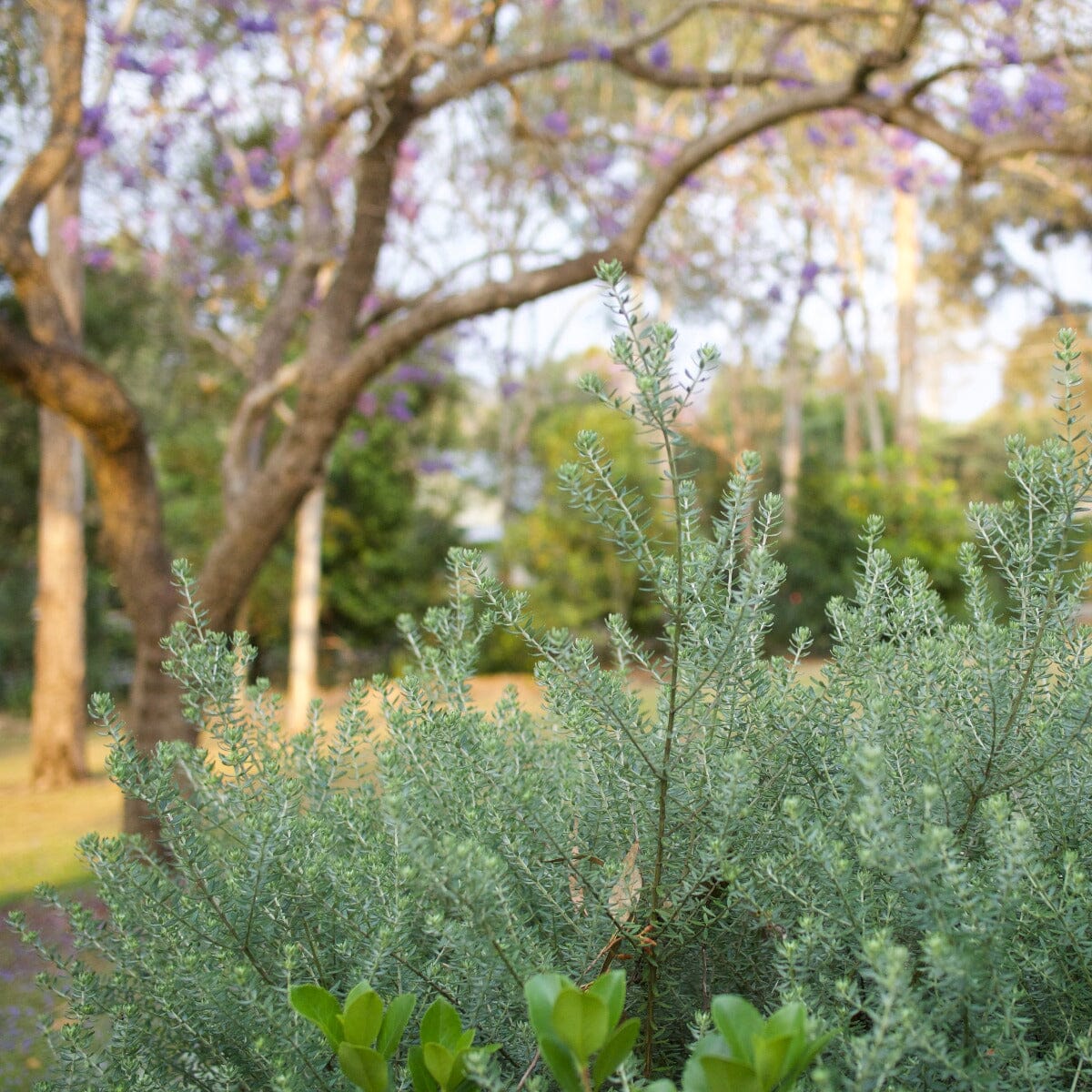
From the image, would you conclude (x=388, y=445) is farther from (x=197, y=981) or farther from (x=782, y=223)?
(x=197, y=981)

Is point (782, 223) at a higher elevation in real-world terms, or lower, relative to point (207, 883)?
higher

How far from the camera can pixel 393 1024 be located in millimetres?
1110

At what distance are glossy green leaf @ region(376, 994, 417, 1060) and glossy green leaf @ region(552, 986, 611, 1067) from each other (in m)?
0.23

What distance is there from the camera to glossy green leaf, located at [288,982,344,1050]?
1110 millimetres

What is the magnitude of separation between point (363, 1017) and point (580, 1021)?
256mm

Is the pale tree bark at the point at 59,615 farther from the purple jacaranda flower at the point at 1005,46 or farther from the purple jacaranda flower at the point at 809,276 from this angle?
the purple jacaranda flower at the point at 1005,46

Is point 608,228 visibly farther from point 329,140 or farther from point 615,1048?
point 615,1048

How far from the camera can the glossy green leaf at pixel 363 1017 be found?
1.07 m

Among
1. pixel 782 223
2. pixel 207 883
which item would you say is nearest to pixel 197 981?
pixel 207 883

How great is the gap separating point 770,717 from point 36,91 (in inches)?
282

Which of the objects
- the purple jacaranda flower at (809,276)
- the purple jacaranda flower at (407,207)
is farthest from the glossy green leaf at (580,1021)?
the purple jacaranda flower at (809,276)

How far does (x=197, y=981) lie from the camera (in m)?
1.26

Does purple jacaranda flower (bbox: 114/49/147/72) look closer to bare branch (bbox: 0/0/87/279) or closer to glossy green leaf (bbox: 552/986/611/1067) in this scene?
bare branch (bbox: 0/0/87/279)

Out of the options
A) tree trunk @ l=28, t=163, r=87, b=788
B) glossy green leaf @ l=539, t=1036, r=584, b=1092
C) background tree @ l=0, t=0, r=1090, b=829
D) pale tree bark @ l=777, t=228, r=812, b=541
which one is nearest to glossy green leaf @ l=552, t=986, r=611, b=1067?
glossy green leaf @ l=539, t=1036, r=584, b=1092
